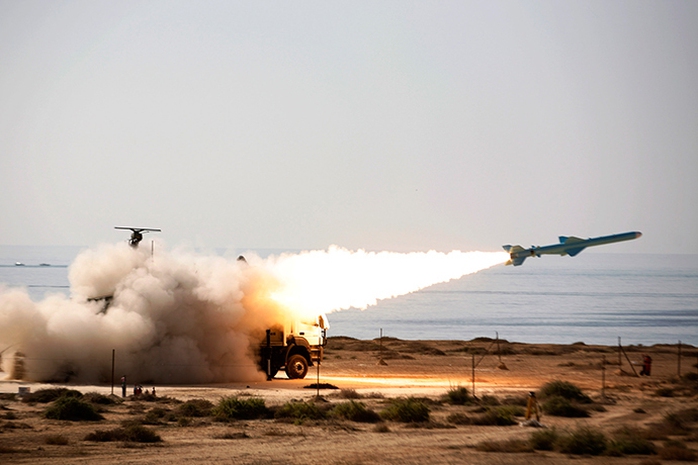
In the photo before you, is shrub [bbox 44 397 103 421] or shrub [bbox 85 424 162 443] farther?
shrub [bbox 44 397 103 421]

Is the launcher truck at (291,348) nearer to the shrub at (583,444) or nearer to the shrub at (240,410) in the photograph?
the shrub at (240,410)

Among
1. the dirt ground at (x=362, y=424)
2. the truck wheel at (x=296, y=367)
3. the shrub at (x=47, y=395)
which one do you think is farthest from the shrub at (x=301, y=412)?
the truck wheel at (x=296, y=367)

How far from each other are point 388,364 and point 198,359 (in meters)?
15.4

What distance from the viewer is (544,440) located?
1061 inches

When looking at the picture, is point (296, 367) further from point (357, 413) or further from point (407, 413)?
point (407, 413)

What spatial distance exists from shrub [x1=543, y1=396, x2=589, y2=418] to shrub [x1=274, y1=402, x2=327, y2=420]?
26.0ft

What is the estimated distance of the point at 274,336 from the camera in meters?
44.8

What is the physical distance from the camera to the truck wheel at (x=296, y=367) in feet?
147

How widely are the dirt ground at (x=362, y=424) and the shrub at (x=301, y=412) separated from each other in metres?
0.73

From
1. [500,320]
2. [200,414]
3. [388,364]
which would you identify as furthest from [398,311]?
[200,414]

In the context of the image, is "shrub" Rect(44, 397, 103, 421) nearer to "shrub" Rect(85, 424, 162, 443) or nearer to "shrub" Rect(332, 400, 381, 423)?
"shrub" Rect(85, 424, 162, 443)

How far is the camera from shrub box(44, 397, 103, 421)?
31.2 m

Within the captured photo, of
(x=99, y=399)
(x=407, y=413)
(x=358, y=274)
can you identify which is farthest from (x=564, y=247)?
(x=99, y=399)

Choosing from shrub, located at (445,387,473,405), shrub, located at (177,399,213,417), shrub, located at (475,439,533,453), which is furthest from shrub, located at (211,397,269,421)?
shrub, located at (475,439,533,453)
